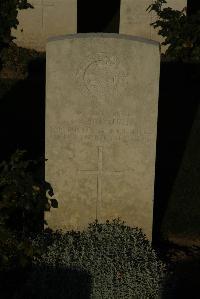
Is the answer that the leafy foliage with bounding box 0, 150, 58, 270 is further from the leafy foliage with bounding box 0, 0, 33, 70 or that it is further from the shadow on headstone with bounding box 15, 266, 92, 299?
the leafy foliage with bounding box 0, 0, 33, 70

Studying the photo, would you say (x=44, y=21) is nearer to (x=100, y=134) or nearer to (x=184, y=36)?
(x=184, y=36)

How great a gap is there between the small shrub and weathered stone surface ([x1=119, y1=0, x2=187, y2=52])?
30.0 ft

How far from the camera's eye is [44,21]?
1420 centimetres

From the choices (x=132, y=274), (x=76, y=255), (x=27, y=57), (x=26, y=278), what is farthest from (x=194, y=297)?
(x=27, y=57)

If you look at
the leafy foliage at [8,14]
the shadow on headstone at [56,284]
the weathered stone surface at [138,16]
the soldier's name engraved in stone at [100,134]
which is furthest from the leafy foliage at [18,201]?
the weathered stone surface at [138,16]

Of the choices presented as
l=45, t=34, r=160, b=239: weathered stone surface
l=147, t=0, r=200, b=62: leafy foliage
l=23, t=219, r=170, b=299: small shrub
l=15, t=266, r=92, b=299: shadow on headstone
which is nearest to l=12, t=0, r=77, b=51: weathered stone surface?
l=147, t=0, r=200, b=62: leafy foliage

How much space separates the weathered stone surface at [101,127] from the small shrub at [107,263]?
0.49 metres

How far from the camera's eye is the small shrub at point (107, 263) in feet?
17.6

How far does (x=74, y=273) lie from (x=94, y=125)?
4.91 ft

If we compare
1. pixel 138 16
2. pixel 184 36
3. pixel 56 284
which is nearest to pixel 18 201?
pixel 56 284

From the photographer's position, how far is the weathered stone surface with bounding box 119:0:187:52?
14.4 m

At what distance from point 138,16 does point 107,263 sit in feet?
32.1

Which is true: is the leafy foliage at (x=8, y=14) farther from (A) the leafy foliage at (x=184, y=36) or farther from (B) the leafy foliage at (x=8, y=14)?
(A) the leafy foliage at (x=184, y=36)

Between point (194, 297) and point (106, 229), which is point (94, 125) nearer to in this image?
point (106, 229)
